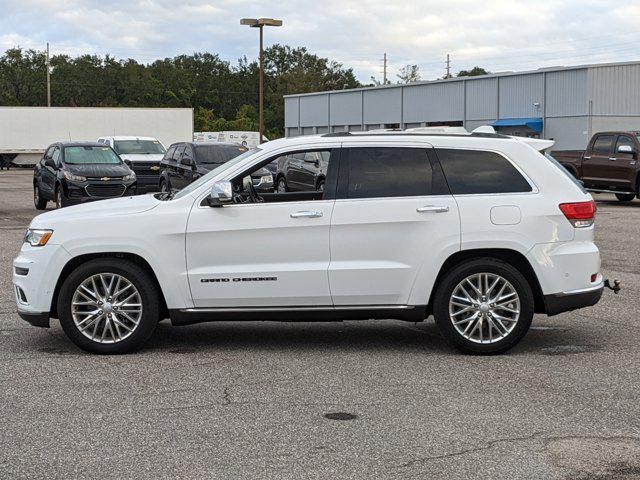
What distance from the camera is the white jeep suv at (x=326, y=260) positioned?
26.0 ft

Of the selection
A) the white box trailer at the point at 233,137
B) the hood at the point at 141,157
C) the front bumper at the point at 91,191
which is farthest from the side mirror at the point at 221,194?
the white box trailer at the point at 233,137

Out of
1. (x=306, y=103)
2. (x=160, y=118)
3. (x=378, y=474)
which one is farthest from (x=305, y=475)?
(x=306, y=103)

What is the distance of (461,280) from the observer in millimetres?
7930

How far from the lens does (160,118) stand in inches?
2124

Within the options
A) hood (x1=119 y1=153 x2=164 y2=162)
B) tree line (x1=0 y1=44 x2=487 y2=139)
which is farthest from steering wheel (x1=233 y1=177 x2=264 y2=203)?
tree line (x1=0 y1=44 x2=487 y2=139)

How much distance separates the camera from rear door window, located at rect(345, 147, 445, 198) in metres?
8.06

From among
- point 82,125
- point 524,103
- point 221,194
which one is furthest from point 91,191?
point 524,103

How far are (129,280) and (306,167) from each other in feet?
8.86

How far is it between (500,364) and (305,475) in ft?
10.0

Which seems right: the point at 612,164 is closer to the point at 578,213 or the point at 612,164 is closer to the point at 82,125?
the point at 578,213

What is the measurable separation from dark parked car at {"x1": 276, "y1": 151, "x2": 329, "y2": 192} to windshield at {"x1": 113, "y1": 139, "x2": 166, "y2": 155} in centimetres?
2389

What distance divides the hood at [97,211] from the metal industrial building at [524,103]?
43200 millimetres

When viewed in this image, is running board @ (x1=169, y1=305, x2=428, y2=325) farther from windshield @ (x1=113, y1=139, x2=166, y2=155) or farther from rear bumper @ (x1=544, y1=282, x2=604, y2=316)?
windshield @ (x1=113, y1=139, x2=166, y2=155)

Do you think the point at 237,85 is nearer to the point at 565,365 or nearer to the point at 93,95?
the point at 93,95
